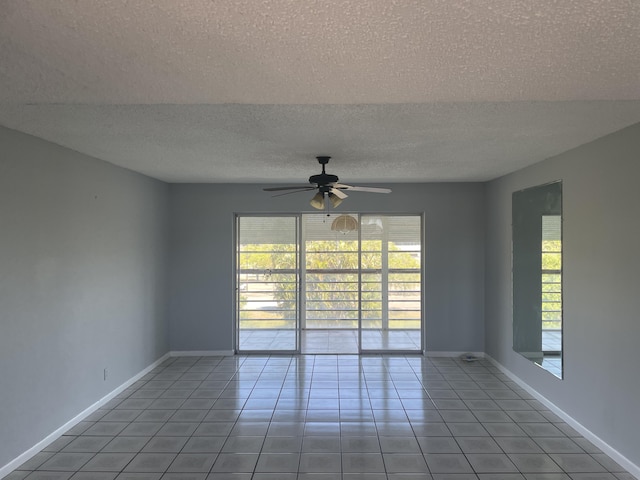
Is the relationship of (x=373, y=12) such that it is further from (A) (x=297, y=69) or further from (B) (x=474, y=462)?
(B) (x=474, y=462)

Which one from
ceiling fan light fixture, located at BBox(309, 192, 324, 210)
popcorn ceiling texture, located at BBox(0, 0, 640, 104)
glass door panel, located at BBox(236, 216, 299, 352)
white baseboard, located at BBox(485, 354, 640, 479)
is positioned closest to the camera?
popcorn ceiling texture, located at BBox(0, 0, 640, 104)

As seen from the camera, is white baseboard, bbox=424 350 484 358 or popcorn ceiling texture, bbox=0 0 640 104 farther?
white baseboard, bbox=424 350 484 358

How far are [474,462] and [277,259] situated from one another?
339cm

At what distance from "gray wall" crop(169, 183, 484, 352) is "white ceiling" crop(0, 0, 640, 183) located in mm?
2107

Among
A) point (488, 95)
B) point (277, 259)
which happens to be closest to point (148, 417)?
point (277, 259)

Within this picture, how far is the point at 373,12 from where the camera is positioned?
1.25 m

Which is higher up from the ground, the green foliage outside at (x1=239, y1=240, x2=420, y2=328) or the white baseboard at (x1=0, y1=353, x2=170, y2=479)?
the green foliage outside at (x1=239, y1=240, x2=420, y2=328)

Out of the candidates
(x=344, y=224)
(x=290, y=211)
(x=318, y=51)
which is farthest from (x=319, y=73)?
(x=344, y=224)

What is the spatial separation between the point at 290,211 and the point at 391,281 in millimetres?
1678

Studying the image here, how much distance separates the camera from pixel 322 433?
317 cm

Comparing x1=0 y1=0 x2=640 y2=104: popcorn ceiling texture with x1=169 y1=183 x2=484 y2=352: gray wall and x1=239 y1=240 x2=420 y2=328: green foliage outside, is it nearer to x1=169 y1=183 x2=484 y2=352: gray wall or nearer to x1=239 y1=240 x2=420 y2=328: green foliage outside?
x1=169 y1=183 x2=484 y2=352: gray wall

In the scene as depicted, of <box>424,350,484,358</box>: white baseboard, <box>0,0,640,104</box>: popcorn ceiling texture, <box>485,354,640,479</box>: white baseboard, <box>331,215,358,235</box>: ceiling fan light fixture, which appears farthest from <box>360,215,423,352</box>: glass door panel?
<box>0,0,640,104</box>: popcorn ceiling texture

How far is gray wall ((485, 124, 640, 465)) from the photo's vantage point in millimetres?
2643

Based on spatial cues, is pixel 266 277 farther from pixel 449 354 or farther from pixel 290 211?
pixel 449 354
